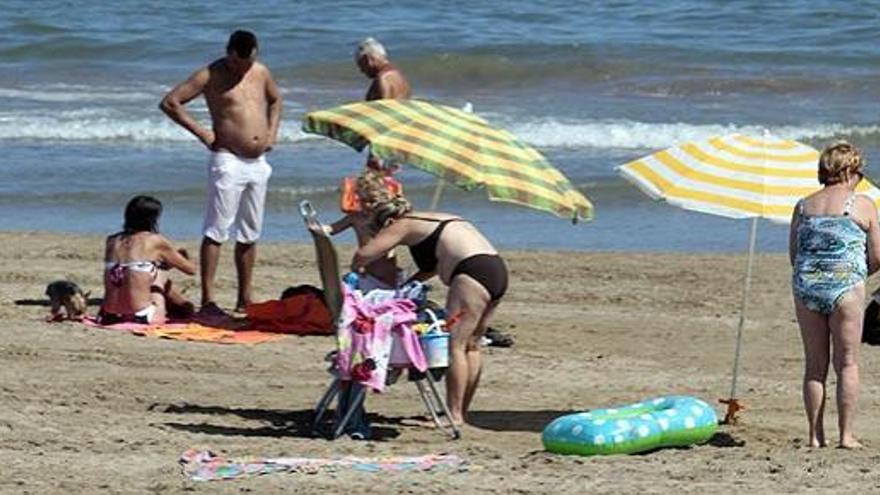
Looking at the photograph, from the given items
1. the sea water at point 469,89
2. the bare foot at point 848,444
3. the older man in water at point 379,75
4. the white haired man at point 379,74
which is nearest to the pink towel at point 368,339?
the bare foot at point 848,444

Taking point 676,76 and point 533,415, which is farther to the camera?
point 676,76

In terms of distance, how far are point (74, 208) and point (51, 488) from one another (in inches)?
355

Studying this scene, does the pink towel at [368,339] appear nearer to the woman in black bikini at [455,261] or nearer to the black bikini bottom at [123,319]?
the woman in black bikini at [455,261]

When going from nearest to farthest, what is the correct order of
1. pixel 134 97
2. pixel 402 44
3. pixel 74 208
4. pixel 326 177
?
pixel 74 208, pixel 326 177, pixel 134 97, pixel 402 44

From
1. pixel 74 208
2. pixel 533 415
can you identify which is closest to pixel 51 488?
pixel 533 415

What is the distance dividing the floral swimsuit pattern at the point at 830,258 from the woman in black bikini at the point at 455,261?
4.31 feet

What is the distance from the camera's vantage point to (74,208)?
16.5m

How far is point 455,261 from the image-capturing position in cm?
911

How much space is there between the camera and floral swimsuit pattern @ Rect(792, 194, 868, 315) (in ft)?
28.2

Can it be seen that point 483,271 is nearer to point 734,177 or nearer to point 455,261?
point 455,261

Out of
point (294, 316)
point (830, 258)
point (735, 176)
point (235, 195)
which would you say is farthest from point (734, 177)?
point (235, 195)

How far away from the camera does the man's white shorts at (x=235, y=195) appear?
11.7 m

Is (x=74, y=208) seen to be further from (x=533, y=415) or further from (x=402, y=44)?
(x=402, y=44)

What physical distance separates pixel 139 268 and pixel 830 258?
13.5 ft
